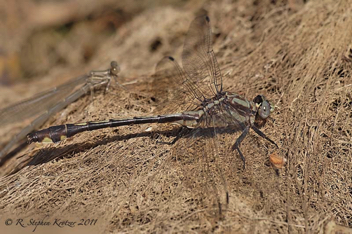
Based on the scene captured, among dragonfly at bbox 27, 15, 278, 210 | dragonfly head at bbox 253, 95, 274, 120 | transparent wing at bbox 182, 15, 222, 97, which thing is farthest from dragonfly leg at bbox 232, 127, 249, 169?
transparent wing at bbox 182, 15, 222, 97

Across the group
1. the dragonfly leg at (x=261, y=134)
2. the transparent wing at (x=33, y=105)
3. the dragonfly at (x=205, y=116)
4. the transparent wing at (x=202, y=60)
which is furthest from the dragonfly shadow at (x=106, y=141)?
the transparent wing at (x=33, y=105)

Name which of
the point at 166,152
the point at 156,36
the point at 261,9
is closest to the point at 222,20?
the point at 261,9

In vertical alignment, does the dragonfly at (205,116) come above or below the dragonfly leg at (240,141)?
above

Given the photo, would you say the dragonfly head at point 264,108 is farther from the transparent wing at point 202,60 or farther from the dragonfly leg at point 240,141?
the transparent wing at point 202,60

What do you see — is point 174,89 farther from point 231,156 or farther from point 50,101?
point 50,101

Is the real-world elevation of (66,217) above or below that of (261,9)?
below

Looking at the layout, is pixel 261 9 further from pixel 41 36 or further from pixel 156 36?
pixel 41 36
